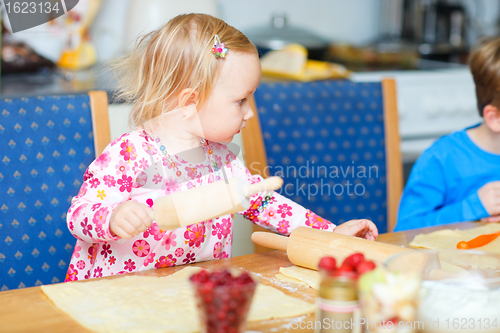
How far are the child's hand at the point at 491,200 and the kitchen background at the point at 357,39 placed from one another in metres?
1.13

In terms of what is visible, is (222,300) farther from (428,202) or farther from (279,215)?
(428,202)

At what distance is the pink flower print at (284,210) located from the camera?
3.55ft

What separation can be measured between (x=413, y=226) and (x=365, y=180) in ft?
0.85

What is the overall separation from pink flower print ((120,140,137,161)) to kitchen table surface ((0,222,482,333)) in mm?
252

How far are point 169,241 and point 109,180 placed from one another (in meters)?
0.18

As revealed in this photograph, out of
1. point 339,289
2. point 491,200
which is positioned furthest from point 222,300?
point 491,200

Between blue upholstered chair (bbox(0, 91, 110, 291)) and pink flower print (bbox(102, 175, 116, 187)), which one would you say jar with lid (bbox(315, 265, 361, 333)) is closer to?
pink flower print (bbox(102, 175, 116, 187))

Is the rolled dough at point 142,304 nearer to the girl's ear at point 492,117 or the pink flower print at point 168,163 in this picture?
the pink flower print at point 168,163

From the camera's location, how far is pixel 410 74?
2.40 meters

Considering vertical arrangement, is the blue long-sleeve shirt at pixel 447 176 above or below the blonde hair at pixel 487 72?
below

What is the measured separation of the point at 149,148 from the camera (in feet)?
3.32

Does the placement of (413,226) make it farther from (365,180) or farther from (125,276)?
(125,276)

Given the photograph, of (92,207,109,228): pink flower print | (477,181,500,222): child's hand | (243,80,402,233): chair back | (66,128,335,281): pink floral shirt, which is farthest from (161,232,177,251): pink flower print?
(477,181,500,222): child's hand

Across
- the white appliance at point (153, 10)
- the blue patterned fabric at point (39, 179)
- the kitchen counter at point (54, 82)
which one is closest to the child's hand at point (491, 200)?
the blue patterned fabric at point (39, 179)
